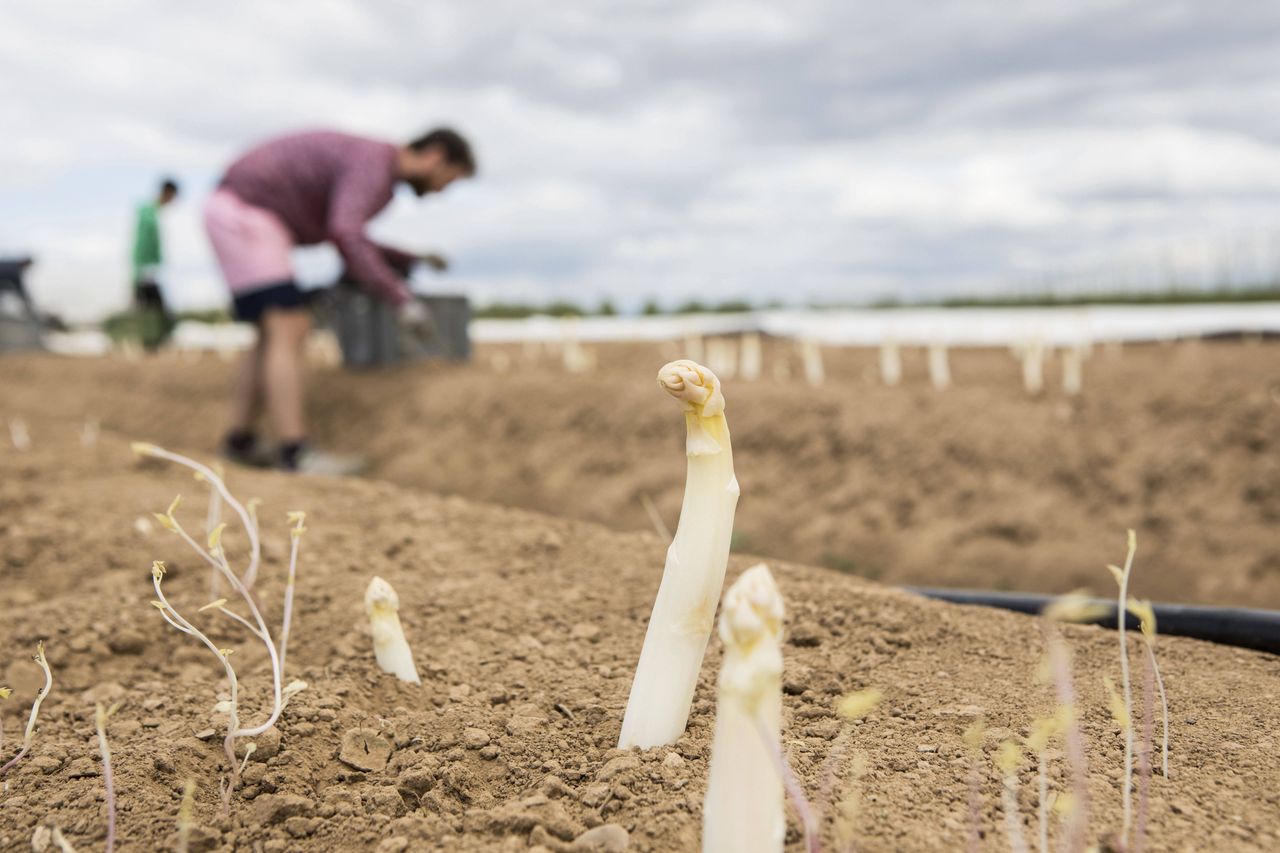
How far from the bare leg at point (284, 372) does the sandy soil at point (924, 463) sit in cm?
63

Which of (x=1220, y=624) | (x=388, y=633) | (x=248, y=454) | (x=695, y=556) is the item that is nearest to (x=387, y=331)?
(x=248, y=454)

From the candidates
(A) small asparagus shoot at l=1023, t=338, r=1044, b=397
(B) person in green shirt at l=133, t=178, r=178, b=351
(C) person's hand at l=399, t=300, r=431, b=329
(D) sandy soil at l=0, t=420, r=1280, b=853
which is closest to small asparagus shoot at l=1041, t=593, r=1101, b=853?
(D) sandy soil at l=0, t=420, r=1280, b=853

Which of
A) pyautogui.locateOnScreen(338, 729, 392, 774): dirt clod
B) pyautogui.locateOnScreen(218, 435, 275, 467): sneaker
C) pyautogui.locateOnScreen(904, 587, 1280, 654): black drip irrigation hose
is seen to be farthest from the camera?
pyautogui.locateOnScreen(218, 435, 275, 467): sneaker

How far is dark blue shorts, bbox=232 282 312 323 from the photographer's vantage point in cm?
455

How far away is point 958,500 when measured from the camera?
403cm

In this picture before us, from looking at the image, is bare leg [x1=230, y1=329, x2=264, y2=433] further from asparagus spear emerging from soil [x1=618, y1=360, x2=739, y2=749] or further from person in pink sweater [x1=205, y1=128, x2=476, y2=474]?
asparagus spear emerging from soil [x1=618, y1=360, x2=739, y2=749]

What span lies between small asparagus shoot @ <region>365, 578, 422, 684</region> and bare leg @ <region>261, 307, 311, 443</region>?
3.38m

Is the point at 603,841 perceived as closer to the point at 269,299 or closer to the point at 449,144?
the point at 269,299

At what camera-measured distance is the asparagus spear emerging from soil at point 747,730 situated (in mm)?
767

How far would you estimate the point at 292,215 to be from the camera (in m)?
4.71

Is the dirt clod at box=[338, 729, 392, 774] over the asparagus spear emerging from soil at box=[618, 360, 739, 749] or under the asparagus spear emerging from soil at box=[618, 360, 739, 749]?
under

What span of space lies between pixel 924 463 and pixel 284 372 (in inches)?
117

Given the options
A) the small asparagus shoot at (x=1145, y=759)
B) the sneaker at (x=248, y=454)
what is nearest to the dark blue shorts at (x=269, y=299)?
the sneaker at (x=248, y=454)

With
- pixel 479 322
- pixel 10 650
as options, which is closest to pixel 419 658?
pixel 10 650
